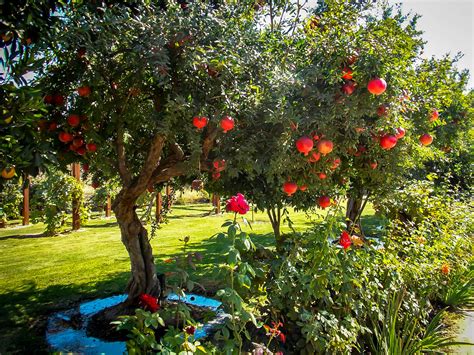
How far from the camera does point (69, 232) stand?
400 inches

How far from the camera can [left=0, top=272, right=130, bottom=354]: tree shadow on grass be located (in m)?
3.53

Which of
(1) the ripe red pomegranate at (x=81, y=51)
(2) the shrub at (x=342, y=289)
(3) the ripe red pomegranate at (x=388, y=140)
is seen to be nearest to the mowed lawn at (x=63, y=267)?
(2) the shrub at (x=342, y=289)

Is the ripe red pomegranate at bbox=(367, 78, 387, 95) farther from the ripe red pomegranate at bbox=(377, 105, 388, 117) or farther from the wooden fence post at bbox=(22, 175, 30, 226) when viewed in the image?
the wooden fence post at bbox=(22, 175, 30, 226)

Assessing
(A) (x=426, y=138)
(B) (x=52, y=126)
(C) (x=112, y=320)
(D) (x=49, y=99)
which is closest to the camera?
(D) (x=49, y=99)

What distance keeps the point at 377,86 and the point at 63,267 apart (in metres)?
6.39

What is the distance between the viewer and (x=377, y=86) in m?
2.34

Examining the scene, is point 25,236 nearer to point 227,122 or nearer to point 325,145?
point 227,122

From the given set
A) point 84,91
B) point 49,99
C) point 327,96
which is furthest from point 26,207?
point 327,96

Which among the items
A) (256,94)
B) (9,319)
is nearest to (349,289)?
(256,94)

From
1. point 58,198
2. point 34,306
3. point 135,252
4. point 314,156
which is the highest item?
point 314,156

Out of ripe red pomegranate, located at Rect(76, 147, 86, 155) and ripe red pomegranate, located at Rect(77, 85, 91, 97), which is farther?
ripe red pomegranate, located at Rect(76, 147, 86, 155)

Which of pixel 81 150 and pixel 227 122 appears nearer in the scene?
pixel 227 122

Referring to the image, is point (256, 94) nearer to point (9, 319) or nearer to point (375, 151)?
point (375, 151)

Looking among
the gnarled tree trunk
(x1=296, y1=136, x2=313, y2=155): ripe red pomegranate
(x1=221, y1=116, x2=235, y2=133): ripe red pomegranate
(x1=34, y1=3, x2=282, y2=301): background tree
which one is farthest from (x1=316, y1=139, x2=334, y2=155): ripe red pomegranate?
the gnarled tree trunk
